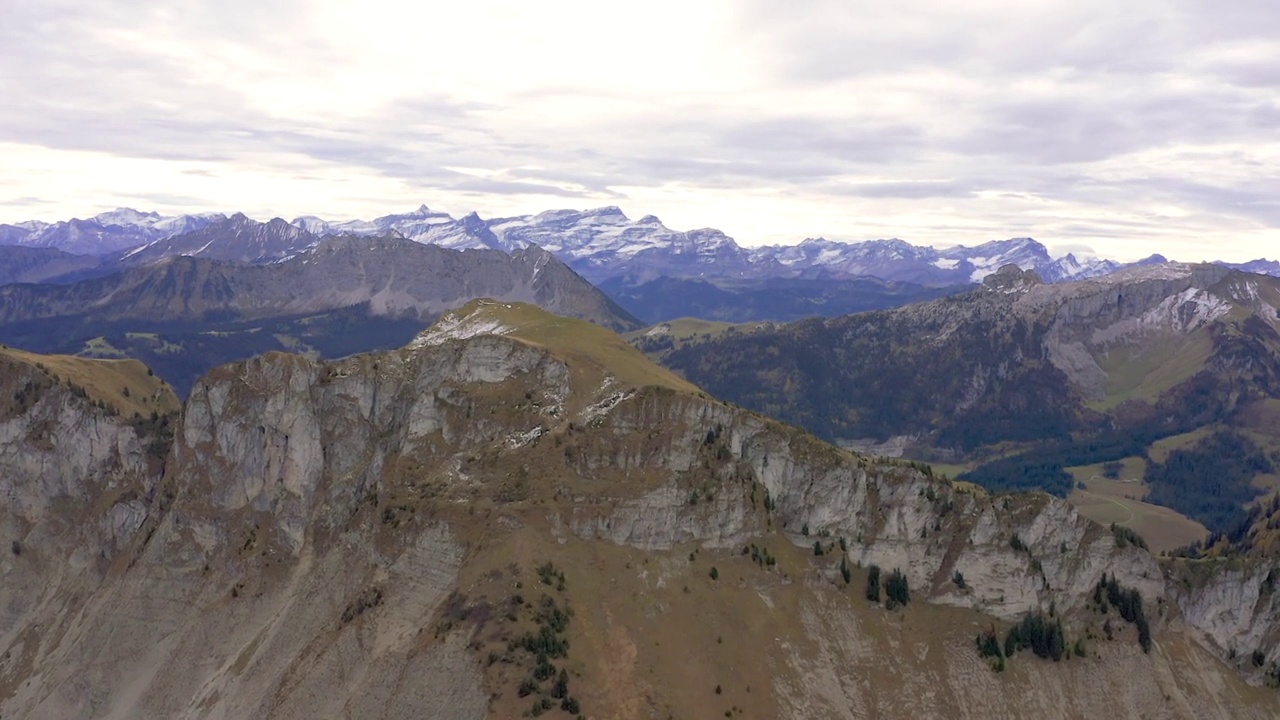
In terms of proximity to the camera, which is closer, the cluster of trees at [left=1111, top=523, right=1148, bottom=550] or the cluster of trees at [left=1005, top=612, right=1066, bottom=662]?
the cluster of trees at [left=1005, top=612, right=1066, bottom=662]

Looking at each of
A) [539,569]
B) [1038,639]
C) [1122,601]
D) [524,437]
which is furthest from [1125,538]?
[524,437]

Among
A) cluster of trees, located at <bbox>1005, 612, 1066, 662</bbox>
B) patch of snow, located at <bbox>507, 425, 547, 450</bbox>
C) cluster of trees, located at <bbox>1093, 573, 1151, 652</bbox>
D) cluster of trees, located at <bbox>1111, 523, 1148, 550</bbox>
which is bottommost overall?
cluster of trees, located at <bbox>1005, 612, 1066, 662</bbox>

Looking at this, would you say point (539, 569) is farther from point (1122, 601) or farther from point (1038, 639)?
point (1122, 601)

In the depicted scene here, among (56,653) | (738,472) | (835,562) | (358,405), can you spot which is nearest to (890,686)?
(835,562)

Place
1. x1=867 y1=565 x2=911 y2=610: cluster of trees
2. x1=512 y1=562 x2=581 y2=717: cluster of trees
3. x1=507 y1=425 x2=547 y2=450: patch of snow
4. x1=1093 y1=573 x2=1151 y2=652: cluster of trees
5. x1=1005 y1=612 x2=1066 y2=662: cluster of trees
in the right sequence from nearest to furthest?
x1=512 y1=562 x2=581 y2=717: cluster of trees → x1=1005 y1=612 x2=1066 y2=662: cluster of trees → x1=867 y1=565 x2=911 y2=610: cluster of trees → x1=1093 y1=573 x2=1151 y2=652: cluster of trees → x1=507 y1=425 x2=547 y2=450: patch of snow

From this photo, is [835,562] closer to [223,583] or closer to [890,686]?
[890,686]

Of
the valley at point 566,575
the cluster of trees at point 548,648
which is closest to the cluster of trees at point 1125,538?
the valley at point 566,575

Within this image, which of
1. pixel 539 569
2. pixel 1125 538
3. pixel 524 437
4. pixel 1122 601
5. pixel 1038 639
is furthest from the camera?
pixel 524 437

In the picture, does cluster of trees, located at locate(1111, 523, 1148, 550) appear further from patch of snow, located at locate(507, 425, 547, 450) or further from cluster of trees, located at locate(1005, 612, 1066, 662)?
patch of snow, located at locate(507, 425, 547, 450)

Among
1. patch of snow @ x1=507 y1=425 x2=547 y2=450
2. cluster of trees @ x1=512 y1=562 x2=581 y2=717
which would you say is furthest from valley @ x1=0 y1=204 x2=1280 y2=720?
patch of snow @ x1=507 y1=425 x2=547 y2=450
